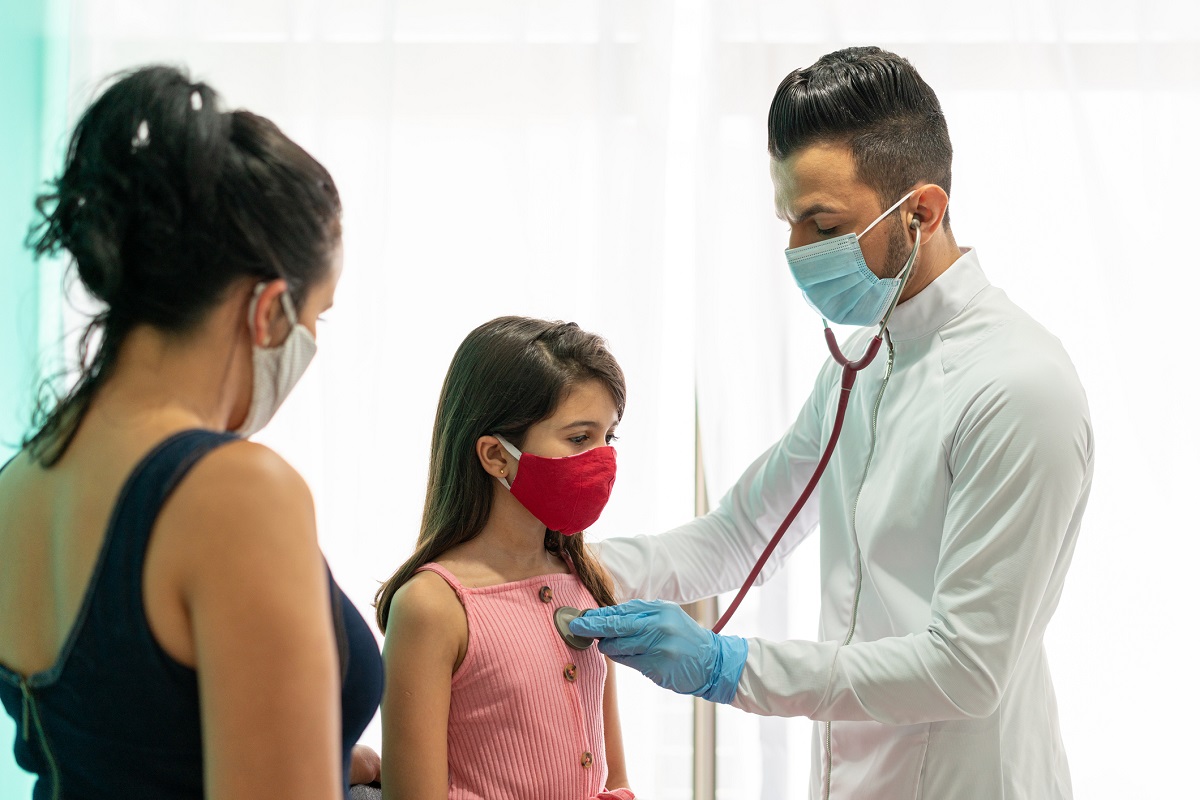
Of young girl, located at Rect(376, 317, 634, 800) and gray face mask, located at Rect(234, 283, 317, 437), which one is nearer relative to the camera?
gray face mask, located at Rect(234, 283, 317, 437)

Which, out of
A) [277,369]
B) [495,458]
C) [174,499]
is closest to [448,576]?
[495,458]

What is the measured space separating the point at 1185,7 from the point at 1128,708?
70.1 inches

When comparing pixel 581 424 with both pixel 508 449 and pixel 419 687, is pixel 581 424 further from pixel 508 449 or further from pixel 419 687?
pixel 419 687

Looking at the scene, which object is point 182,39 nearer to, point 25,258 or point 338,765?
point 25,258

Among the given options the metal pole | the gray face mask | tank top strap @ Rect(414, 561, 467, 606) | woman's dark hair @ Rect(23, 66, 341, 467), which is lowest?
the metal pole

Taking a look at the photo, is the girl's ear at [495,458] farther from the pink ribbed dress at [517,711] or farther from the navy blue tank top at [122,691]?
the navy blue tank top at [122,691]

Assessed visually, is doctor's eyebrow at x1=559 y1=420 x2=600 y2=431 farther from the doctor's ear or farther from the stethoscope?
the doctor's ear

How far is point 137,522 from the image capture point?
0.84 metres

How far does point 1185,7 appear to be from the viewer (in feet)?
8.33

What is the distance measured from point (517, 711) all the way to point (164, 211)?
99 centimetres

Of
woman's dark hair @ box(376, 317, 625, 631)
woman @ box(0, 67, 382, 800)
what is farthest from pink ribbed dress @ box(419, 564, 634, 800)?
woman @ box(0, 67, 382, 800)

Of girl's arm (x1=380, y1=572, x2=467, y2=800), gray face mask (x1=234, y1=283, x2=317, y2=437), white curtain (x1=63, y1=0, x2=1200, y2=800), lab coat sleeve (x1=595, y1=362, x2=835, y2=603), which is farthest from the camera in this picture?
white curtain (x1=63, y1=0, x2=1200, y2=800)

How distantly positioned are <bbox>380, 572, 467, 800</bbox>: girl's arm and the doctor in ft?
0.77

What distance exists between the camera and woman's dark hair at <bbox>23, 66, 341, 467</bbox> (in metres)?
0.89
